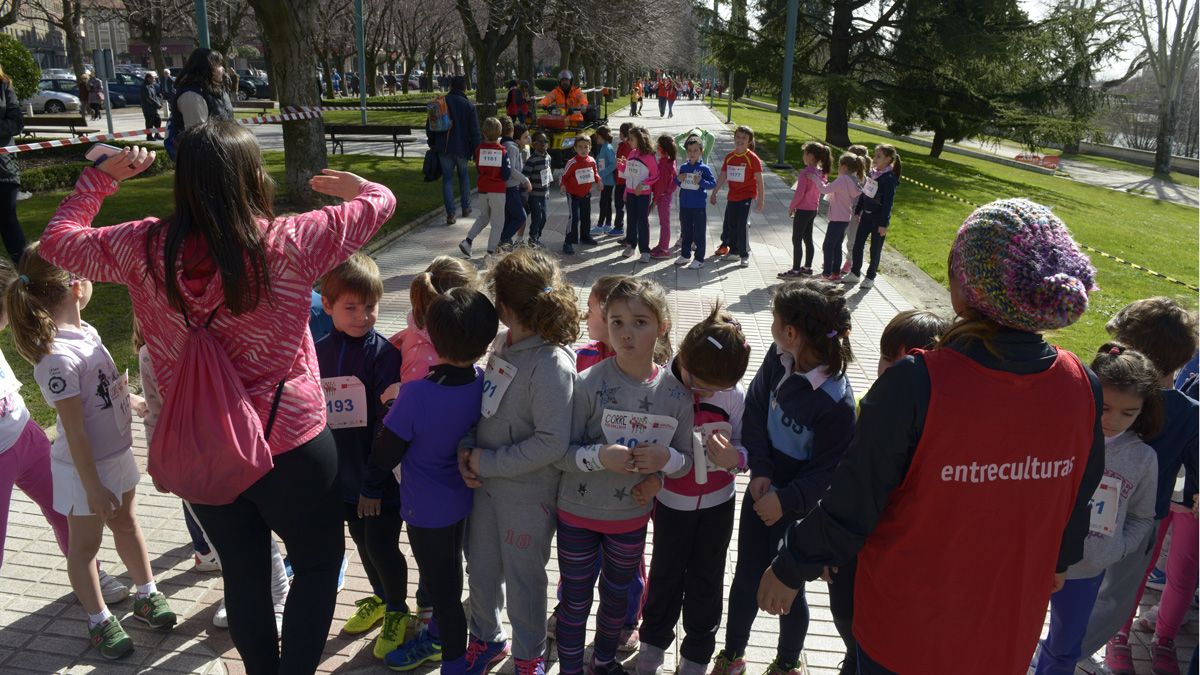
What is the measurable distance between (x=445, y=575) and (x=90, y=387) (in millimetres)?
1403

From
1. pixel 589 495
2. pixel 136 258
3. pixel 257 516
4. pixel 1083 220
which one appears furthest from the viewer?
pixel 1083 220

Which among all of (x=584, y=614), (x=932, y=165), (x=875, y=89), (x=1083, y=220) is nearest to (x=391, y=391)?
(x=584, y=614)

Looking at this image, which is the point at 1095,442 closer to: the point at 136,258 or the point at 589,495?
the point at 589,495

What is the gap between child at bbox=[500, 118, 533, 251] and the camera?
10.0 meters

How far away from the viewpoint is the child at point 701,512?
8.83 ft

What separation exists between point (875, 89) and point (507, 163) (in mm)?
18125

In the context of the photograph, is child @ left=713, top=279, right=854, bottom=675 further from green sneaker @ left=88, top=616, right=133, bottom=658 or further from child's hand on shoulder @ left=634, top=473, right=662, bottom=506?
green sneaker @ left=88, top=616, right=133, bottom=658

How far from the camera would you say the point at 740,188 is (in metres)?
10.2

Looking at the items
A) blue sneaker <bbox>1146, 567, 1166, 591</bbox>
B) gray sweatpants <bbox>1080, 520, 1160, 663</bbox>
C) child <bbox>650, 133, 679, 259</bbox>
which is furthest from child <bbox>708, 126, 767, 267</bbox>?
gray sweatpants <bbox>1080, 520, 1160, 663</bbox>

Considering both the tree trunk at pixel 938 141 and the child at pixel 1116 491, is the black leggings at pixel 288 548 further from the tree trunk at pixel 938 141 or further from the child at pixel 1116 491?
the tree trunk at pixel 938 141

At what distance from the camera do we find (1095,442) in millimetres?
1929

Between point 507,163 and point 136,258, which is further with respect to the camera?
point 507,163

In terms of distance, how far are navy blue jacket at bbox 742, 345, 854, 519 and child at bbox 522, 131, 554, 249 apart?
26.4ft

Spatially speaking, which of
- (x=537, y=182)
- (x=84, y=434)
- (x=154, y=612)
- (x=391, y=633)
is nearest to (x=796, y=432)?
(x=391, y=633)
